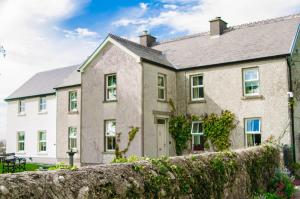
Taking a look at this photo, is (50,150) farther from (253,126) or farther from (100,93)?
(253,126)

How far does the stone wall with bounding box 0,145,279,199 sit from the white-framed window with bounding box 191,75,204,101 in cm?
1180

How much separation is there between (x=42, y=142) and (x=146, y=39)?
12.6 metres

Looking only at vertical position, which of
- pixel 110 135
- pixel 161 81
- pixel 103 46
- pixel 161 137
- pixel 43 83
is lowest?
pixel 161 137

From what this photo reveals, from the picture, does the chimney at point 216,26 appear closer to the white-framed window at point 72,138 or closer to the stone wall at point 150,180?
the white-framed window at point 72,138

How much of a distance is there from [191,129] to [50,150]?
534 inches

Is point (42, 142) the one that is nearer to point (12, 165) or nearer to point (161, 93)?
point (12, 165)

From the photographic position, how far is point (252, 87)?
19.3 m

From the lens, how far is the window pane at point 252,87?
62.9ft

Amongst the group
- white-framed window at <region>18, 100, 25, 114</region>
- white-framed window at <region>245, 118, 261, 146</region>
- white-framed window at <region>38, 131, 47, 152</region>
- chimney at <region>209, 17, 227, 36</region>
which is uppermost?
chimney at <region>209, 17, 227, 36</region>

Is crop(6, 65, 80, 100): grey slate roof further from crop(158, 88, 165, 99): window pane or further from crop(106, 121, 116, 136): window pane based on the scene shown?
crop(158, 88, 165, 99): window pane

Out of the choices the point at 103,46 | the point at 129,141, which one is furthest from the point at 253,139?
the point at 103,46

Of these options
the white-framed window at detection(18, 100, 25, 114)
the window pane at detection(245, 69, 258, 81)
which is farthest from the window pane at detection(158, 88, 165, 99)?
the white-framed window at detection(18, 100, 25, 114)

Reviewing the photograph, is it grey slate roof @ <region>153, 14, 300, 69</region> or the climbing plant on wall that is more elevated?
grey slate roof @ <region>153, 14, 300, 69</region>

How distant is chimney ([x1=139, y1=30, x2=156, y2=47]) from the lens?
2771cm
